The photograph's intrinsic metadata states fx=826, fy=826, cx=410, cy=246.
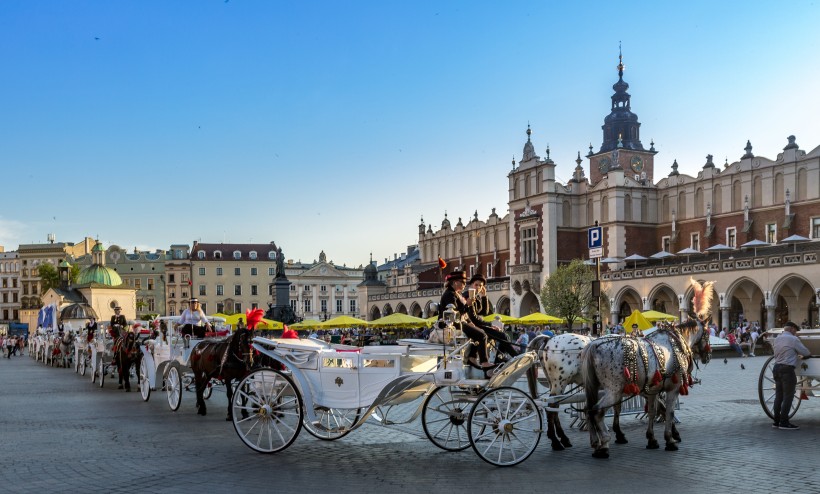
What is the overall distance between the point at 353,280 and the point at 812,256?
3017 inches

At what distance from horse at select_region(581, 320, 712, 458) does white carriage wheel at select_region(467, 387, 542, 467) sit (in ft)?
2.60

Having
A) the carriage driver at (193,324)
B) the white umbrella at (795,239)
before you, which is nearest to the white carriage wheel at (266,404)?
the carriage driver at (193,324)

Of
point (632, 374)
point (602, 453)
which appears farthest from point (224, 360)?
point (632, 374)

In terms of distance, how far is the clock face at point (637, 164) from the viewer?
2906 inches

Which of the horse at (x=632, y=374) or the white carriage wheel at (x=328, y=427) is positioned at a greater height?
the horse at (x=632, y=374)

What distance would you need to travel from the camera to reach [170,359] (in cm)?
1588

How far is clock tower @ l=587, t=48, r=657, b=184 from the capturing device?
241 feet

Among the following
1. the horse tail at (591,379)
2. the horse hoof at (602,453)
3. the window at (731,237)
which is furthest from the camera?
the window at (731,237)

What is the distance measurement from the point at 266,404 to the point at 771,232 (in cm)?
4661

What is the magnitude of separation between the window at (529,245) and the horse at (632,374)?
50809 mm

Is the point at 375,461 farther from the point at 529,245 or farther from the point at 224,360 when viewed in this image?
the point at 529,245

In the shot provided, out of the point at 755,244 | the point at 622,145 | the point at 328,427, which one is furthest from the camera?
the point at 622,145

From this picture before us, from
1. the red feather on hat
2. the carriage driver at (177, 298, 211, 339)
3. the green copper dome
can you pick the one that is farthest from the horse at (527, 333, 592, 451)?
the green copper dome

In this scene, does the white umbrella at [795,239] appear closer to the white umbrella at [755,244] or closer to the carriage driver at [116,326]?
the white umbrella at [755,244]
